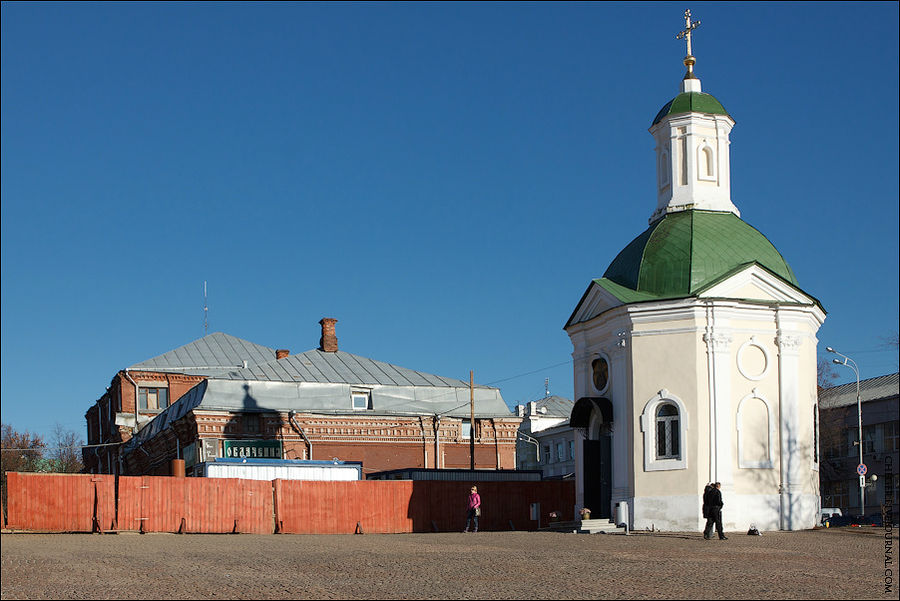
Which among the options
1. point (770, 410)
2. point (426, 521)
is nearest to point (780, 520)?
point (770, 410)

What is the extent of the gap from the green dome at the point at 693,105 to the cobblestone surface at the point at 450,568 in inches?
537

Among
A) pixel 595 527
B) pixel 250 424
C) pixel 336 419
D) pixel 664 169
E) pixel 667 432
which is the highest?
pixel 664 169

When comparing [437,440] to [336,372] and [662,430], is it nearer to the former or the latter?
[336,372]

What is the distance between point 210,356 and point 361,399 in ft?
46.8

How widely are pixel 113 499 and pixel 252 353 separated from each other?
28.9 m

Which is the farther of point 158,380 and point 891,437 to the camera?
point 891,437

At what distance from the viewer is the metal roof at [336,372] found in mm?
45812

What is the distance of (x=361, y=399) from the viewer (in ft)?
150

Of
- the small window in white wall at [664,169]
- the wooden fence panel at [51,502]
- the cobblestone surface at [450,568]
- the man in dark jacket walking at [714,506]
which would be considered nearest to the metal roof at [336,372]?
the wooden fence panel at [51,502]

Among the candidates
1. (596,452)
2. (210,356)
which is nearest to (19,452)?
(210,356)

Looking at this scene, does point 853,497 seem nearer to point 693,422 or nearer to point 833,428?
point 833,428

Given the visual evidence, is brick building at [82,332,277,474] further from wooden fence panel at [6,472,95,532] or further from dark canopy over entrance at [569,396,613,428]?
dark canopy over entrance at [569,396,613,428]

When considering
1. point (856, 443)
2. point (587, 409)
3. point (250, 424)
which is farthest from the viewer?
point (856, 443)

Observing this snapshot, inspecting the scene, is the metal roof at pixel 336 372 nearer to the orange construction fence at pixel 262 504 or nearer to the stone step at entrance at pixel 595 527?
the orange construction fence at pixel 262 504
